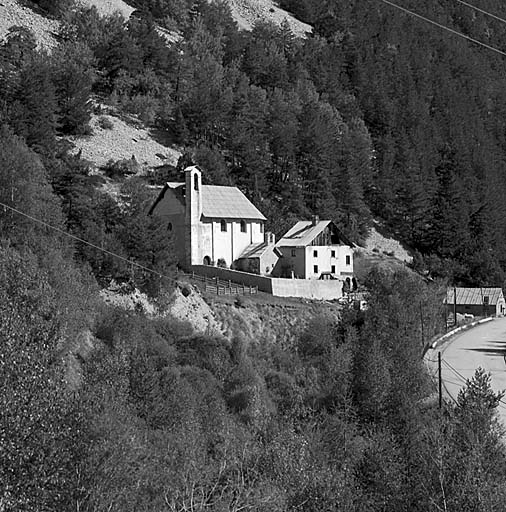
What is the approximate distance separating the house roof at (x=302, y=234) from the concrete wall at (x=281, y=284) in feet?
14.2

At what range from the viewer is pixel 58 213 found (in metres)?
39.6

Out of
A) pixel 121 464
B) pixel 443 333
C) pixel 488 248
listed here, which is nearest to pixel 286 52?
pixel 488 248

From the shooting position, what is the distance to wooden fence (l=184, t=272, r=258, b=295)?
4756cm

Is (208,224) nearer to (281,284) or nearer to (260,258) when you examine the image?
(260,258)

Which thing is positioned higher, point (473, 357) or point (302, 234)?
point (302, 234)

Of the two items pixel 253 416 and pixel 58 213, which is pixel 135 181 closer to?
pixel 58 213

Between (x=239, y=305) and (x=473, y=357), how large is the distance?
519 inches

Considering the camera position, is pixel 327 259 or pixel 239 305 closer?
pixel 239 305

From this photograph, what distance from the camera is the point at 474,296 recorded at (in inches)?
2571

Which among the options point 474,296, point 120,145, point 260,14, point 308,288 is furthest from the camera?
point 260,14

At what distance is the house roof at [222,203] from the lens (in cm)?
5481

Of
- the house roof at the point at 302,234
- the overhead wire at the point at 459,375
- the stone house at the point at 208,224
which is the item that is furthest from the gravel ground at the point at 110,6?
the overhead wire at the point at 459,375

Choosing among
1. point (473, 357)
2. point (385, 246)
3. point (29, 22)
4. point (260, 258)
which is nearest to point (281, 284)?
point (260, 258)

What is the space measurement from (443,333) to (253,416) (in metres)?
16.5
